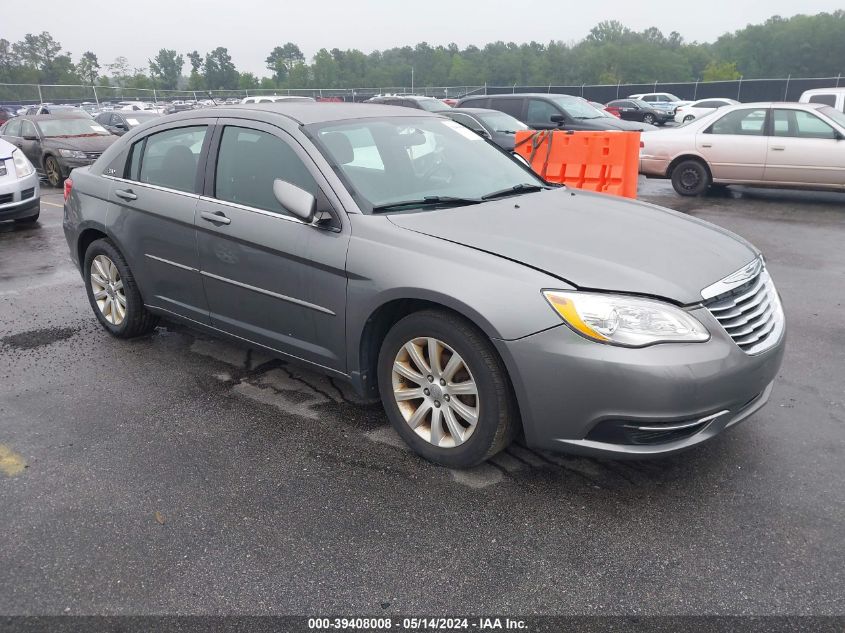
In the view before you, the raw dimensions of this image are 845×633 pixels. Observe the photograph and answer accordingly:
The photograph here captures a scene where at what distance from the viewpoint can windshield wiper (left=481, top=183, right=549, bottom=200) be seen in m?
3.83

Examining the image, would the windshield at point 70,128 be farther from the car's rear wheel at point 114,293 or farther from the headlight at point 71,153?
the car's rear wheel at point 114,293

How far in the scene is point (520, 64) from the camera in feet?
322

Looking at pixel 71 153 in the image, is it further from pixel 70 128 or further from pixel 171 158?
pixel 171 158

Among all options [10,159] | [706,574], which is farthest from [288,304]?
[10,159]

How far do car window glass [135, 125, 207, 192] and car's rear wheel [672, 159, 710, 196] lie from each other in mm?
8950

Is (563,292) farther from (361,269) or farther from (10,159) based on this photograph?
(10,159)

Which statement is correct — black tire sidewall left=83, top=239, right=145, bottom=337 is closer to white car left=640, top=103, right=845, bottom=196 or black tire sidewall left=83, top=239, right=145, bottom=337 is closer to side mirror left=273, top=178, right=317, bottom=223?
side mirror left=273, top=178, right=317, bottom=223

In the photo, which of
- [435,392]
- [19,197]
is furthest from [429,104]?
[435,392]

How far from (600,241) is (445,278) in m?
0.76

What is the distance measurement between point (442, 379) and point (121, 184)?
2855 millimetres

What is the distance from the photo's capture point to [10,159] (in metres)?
9.09

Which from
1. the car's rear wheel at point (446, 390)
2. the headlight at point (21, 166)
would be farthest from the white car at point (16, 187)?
the car's rear wheel at point (446, 390)

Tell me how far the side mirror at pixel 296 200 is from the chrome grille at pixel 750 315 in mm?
1860

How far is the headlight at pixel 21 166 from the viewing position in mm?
9156
